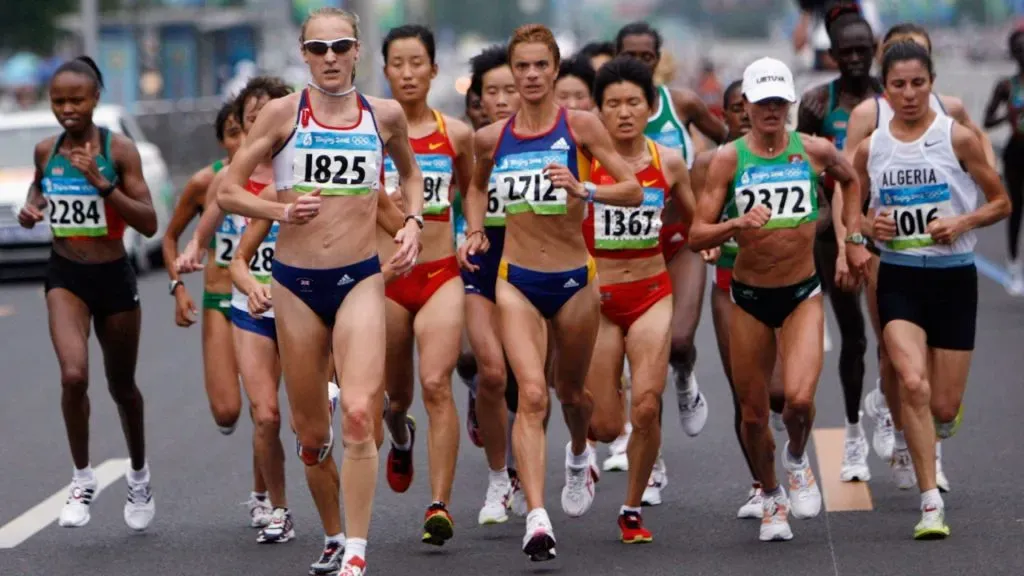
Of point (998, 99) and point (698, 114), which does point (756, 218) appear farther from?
point (998, 99)

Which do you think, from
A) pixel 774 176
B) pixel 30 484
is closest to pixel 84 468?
pixel 30 484

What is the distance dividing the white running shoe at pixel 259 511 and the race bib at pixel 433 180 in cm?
165

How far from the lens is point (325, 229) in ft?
30.1

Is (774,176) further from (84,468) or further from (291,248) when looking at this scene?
(84,468)

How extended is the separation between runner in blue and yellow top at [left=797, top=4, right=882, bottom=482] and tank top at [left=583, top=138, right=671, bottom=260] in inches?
49.8

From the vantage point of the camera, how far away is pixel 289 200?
30.2 feet

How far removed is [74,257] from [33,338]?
974cm

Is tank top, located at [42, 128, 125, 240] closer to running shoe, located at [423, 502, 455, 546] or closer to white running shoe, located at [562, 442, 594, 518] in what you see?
running shoe, located at [423, 502, 455, 546]

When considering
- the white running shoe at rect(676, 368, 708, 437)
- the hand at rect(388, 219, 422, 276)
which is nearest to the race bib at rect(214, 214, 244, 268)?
the hand at rect(388, 219, 422, 276)

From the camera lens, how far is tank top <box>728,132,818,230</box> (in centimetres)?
1015

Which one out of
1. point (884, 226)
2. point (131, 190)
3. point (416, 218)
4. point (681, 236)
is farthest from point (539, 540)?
point (131, 190)

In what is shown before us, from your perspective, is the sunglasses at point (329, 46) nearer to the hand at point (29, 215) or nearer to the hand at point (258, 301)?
the hand at point (258, 301)

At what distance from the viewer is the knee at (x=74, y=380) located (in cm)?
1072

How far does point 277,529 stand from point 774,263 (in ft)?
8.67
